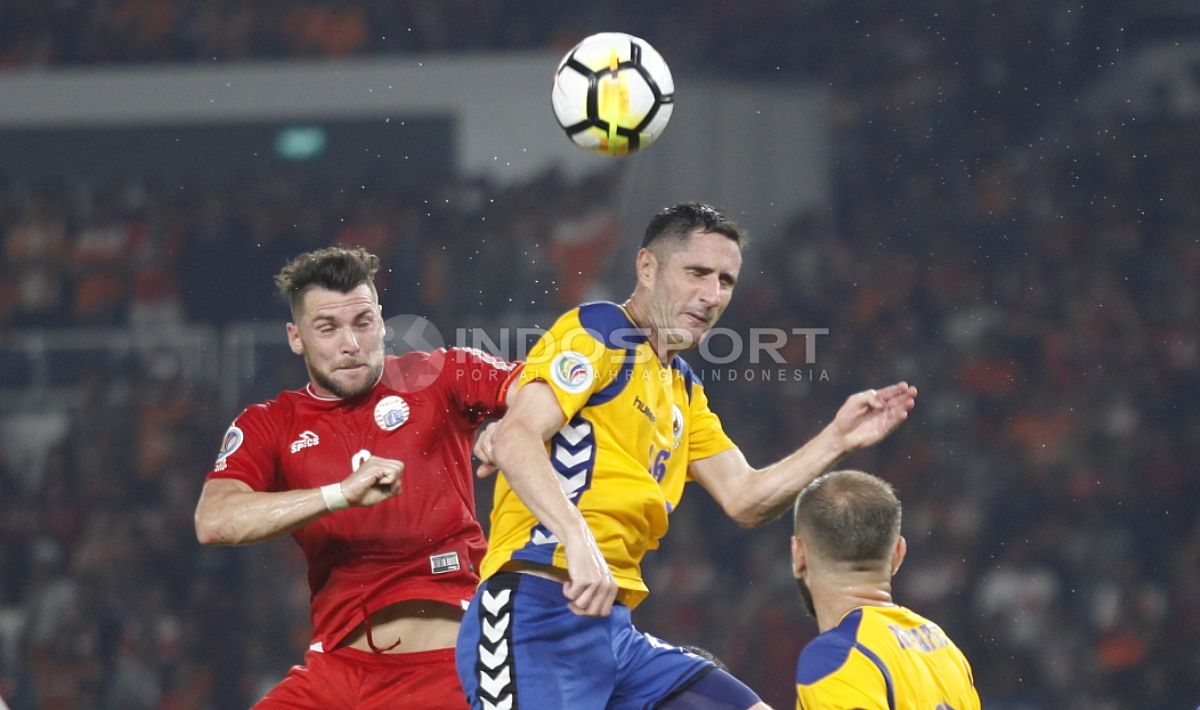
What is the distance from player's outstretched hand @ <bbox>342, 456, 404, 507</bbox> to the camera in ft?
13.2

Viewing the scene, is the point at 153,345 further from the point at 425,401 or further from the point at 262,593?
the point at 425,401

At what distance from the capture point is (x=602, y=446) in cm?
404

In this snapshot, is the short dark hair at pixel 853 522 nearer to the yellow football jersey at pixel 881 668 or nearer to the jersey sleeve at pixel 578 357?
the yellow football jersey at pixel 881 668

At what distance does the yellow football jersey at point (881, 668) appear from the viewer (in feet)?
10.5

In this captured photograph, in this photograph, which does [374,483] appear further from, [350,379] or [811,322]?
[811,322]

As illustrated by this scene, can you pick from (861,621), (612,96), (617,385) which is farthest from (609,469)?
(612,96)

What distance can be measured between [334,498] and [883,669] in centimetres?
167

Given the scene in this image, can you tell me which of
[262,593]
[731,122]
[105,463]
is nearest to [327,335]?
[262,593]

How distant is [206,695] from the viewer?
1024cm

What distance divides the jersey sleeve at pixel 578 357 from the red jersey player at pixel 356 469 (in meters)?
0.83

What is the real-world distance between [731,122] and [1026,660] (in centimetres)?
589

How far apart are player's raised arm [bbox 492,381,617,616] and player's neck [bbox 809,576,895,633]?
19.6 inches

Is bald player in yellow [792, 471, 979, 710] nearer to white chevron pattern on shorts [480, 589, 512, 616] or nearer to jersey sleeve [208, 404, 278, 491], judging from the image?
white chevron pattern on shorts [480, 589, 512, 616]

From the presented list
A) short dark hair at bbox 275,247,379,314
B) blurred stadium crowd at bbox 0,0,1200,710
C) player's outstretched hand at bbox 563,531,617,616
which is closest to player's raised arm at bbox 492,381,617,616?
player's outstretched hand at bbox 563,531,617,616
